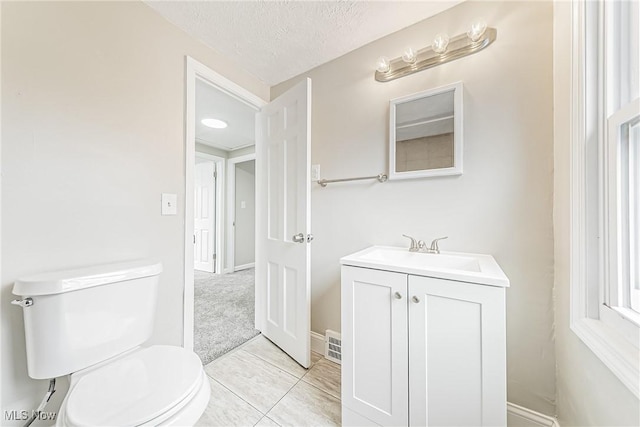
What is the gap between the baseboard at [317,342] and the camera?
168cm

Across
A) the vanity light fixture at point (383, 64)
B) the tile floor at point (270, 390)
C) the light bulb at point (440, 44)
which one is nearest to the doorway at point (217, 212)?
the tile floor at point (270, 390)

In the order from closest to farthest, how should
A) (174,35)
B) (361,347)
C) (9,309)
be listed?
1. (9,309)
2. (361,347)
3. (174,35)

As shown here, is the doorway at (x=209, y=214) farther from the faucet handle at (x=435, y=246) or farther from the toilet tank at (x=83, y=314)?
the faucet handle at (x=435, y=246)

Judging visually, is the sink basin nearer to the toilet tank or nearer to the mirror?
the mirror

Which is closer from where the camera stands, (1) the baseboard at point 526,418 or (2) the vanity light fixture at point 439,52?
(1) the baseboard at point 526,418

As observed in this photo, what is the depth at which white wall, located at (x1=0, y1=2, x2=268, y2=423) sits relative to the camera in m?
0.87

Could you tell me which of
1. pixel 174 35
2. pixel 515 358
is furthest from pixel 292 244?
pixel 174 35

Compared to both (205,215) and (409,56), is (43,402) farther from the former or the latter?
(205,215)

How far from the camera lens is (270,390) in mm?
1318

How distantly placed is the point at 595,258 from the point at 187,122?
6.62 feet

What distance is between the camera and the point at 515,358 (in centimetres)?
109

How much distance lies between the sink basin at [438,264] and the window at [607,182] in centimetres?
25

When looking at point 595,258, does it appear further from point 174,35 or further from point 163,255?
point 174,35

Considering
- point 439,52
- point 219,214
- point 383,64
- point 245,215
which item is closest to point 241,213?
point 245,215
